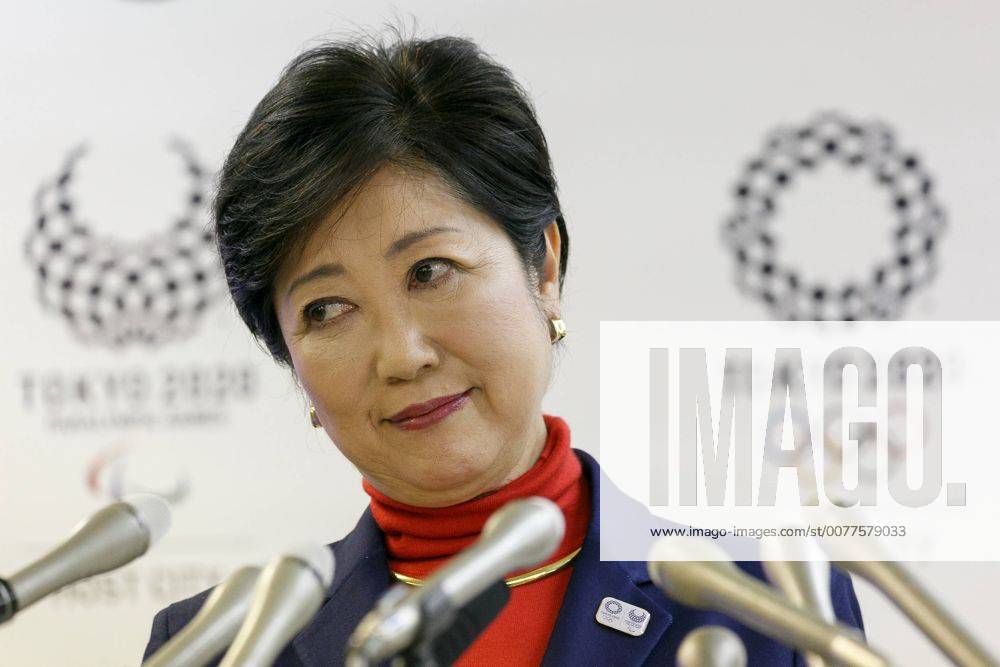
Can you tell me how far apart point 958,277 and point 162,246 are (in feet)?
5.62

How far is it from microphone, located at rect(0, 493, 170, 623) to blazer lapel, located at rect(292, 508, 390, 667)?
2.08 ft

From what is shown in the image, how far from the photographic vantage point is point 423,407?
139cm

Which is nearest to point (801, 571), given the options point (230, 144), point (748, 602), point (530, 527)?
point (748, 602)

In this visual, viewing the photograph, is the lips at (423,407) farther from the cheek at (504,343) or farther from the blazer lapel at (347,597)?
the blazer lapel at (347,597)

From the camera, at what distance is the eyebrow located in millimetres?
1365

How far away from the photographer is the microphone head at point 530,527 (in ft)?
2.49

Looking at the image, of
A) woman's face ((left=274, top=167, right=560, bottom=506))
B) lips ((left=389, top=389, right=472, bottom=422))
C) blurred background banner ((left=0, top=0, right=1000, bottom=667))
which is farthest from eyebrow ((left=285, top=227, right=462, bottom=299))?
blurred background banner ((left=0, top=0, right=1000, bottom=667))

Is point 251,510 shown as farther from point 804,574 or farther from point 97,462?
point 804,574

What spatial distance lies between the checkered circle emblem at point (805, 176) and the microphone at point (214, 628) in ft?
6.44

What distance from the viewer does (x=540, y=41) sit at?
2715 millimetres

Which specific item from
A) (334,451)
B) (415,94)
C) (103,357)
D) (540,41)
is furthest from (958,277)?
(103,357)

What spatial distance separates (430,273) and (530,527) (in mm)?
652

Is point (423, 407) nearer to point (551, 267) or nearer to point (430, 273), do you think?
point (430, 273)

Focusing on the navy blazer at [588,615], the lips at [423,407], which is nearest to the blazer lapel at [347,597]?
the navy blazer at [588,615]
